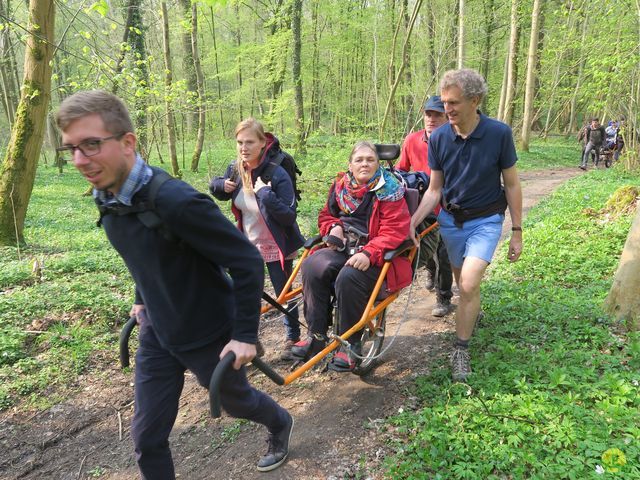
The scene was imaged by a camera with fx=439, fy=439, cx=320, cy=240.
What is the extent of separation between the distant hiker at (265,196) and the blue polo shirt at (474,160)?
1.40m

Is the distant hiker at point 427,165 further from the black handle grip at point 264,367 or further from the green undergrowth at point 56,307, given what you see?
the green undergrowth at point 56,307

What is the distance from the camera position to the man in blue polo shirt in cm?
346

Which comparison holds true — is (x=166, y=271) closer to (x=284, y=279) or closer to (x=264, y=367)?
(x=264, y=367)

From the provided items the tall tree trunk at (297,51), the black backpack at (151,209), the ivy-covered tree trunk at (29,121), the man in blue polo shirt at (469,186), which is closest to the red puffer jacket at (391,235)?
the man in blue polo shirt at (469,186)

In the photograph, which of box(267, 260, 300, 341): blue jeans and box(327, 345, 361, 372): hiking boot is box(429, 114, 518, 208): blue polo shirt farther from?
box(267, 260, 300, 341): blue jeans

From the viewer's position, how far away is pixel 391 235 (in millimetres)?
3574

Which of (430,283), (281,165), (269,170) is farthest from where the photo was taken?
(430,283)

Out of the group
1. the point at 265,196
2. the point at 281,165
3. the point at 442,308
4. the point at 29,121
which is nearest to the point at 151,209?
the point at 265,196

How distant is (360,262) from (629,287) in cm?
253

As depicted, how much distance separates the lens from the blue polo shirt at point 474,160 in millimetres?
3553

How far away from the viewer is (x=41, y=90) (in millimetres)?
7078

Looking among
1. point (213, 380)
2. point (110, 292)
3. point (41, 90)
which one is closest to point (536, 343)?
point (213, 380)

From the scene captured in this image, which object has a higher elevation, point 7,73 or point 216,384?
point 7,73

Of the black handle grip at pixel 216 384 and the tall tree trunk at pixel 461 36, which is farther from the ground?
the tall tree trunk at pixel 461 36
